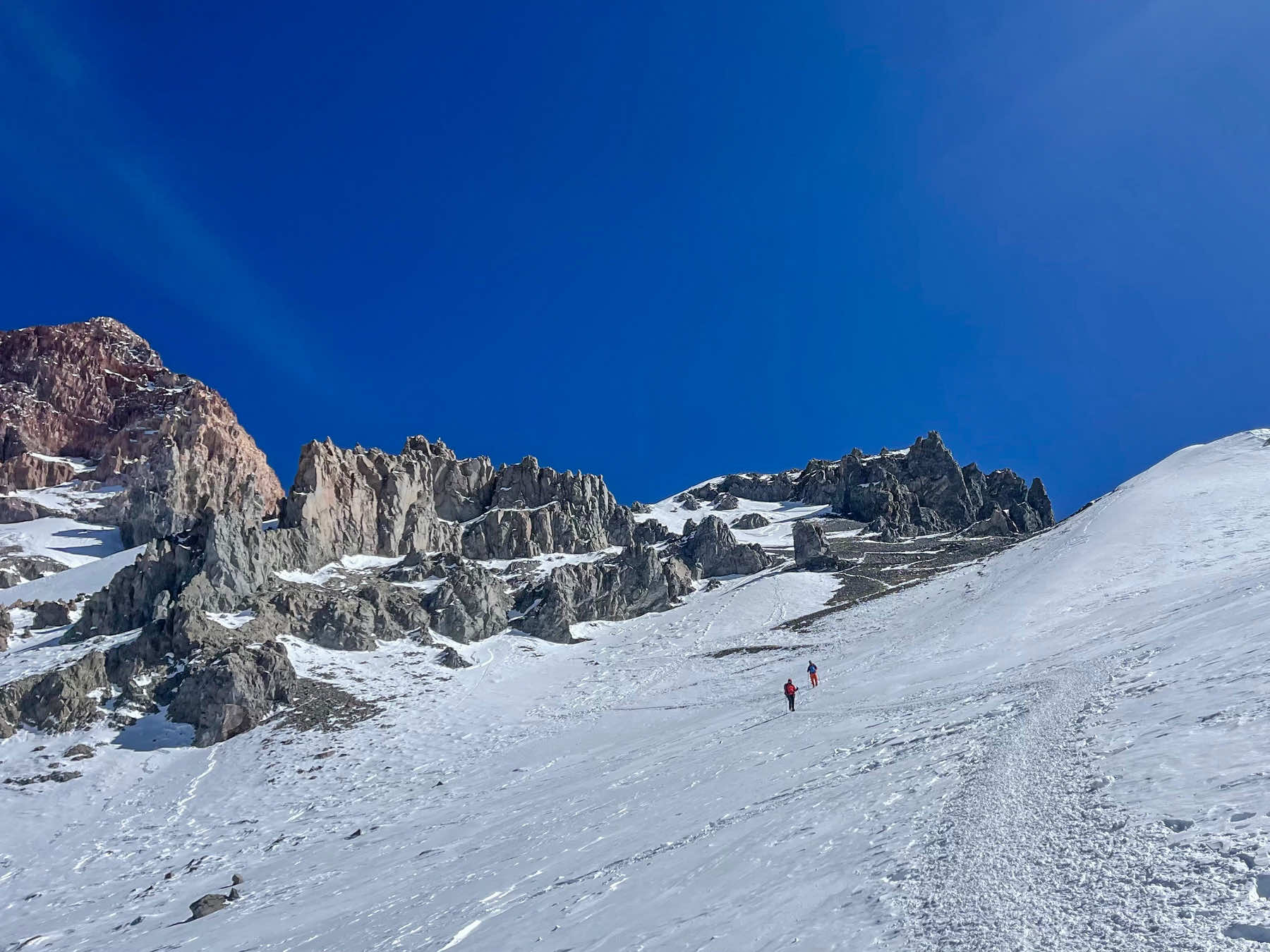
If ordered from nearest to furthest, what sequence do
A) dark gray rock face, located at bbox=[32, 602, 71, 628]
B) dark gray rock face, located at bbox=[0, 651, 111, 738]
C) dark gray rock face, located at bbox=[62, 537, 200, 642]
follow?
dark gray rock face, located at bbox=[0, 651, 111, 738]
dark gray rock face, located at bbox=[62, 537, 200, 642]
dark gray rock face, located at bbox=[32, 602, 71, 628]

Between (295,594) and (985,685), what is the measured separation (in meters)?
51.1

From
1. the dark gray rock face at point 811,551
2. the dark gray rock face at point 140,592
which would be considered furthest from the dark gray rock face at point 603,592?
the dark gray rock face at point 140,592

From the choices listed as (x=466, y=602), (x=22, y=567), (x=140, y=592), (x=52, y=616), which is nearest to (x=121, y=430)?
(x=22, y=567)

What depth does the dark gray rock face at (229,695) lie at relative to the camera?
4097 centimetres

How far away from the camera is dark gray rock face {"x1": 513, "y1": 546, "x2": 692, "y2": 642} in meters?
62.1

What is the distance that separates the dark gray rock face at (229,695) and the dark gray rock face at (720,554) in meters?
48.0

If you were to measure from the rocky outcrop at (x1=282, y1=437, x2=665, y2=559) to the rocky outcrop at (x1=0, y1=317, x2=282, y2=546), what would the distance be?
3843cm

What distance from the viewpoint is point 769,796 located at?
1588cm

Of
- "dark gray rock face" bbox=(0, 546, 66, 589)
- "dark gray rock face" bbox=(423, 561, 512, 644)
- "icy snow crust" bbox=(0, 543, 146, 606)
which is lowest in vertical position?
"dark gray rock face" bbox=(423, 561, 512, 644)

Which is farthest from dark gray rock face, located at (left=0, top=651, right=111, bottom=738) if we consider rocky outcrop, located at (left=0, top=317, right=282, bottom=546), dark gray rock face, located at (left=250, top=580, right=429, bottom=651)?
rocky outcrop, located at (left=0, top=317, right=282, bottom=546)

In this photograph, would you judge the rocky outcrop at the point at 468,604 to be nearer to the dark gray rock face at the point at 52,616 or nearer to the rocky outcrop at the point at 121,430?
A: the dark gray rock face at the point at 52,616

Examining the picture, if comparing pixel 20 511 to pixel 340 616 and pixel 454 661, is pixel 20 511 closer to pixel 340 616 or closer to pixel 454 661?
pixel 340 616

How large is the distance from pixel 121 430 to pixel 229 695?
4884 inches

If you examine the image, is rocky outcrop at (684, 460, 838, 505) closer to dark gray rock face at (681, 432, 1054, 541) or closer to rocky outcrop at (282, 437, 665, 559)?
dark gray rock face at (681, 432, 1054, 541)
